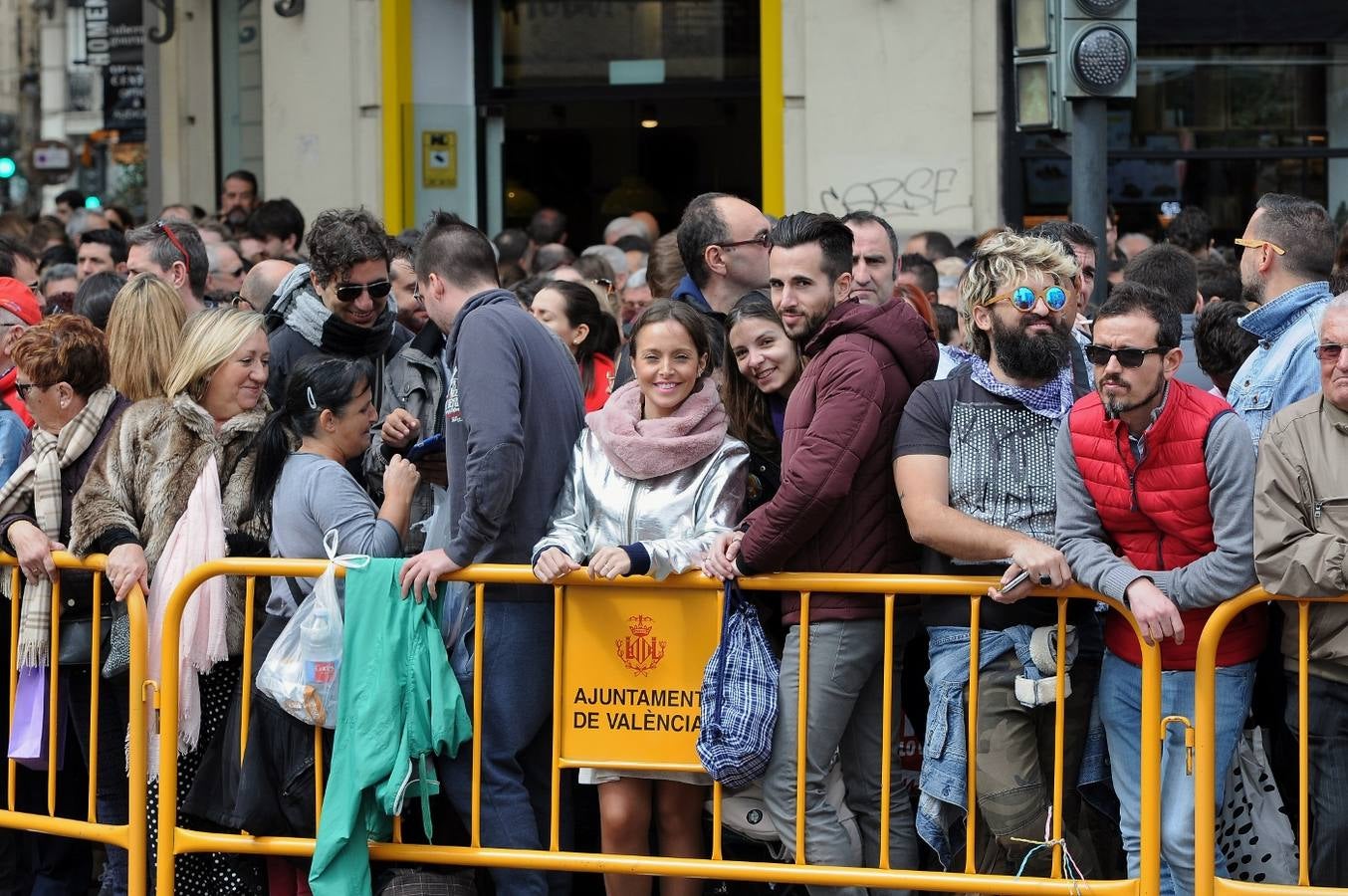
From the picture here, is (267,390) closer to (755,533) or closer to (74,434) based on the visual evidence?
(74,434)

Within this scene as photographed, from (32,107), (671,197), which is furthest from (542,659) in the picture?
(32,107)

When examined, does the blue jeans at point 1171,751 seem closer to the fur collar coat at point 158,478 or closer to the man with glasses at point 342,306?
the fur collar coat at point 158,478

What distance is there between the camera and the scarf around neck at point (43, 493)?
5812 millimetres

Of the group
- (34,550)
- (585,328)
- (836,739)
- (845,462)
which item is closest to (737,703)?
(836,739)

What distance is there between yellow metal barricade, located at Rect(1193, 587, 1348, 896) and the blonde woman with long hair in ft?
11.3

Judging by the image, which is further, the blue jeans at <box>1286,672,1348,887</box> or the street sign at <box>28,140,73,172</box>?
the street sign at <box>28,140,73,172</box>

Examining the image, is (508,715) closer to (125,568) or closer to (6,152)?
(125,568)

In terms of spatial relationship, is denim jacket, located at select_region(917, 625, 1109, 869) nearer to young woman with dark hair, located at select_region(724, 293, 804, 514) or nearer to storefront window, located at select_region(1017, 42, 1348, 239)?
young woman with dark hair, located at select_region(724, 293, 804, 514)

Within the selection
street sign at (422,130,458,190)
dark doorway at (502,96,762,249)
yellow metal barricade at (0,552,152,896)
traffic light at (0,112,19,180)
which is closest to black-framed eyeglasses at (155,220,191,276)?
yellow metal barricade at (0,552,152,896)

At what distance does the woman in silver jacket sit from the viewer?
529 centimetres

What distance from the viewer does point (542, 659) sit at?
5.48 m

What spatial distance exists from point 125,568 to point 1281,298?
12.3 feet

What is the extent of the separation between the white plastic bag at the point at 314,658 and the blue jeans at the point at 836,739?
1332 millimetres

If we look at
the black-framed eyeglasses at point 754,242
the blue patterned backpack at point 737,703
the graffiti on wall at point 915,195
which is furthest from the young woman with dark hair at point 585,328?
the graffiti on wall at point 915,195
